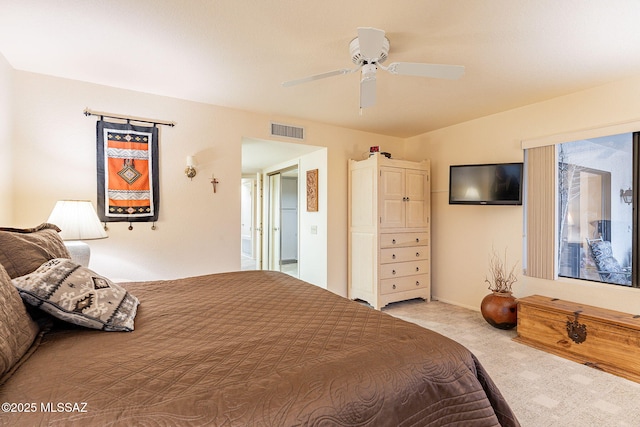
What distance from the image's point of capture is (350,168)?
4219 millimetres

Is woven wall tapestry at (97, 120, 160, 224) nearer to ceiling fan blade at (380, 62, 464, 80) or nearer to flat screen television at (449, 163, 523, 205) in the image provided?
ceiling fan blade at (380, 62, 464, 80)

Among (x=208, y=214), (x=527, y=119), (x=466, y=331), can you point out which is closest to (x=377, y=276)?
(x=466, y=331)

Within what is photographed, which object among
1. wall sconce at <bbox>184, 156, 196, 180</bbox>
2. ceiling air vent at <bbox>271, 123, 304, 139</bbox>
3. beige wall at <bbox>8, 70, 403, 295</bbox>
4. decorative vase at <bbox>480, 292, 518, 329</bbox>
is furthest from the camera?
ceiling air vent at <bbox>271, 123, 304, 139</bbox>

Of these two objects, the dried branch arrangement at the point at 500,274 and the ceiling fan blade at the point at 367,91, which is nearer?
the ceiling fan blade at the point at 367,91

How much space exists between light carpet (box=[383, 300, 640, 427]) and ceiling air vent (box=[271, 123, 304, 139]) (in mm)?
2825

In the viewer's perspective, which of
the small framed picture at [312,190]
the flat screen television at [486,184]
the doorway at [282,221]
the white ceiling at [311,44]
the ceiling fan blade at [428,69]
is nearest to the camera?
the white ceiling at [311,44]

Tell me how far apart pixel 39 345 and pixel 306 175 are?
373cm

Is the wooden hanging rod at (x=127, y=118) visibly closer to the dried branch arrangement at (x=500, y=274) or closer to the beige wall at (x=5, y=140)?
the beige wall at (x=5, y=140)

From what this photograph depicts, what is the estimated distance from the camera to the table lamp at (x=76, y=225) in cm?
221

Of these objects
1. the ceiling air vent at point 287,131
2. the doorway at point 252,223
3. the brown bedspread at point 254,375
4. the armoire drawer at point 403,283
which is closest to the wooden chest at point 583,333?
the armoire drawer at point 403,283

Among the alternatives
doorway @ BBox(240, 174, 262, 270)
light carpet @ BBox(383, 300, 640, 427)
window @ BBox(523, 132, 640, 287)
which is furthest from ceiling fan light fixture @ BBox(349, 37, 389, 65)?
doorway @ BBox(240, 174, 262, 270)

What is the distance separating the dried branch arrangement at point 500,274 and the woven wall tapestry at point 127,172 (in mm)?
3776

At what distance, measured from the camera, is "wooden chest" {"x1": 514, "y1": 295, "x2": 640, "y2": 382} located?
86.7 inches

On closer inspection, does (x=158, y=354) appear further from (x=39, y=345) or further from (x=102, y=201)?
(x=102, y=201)
